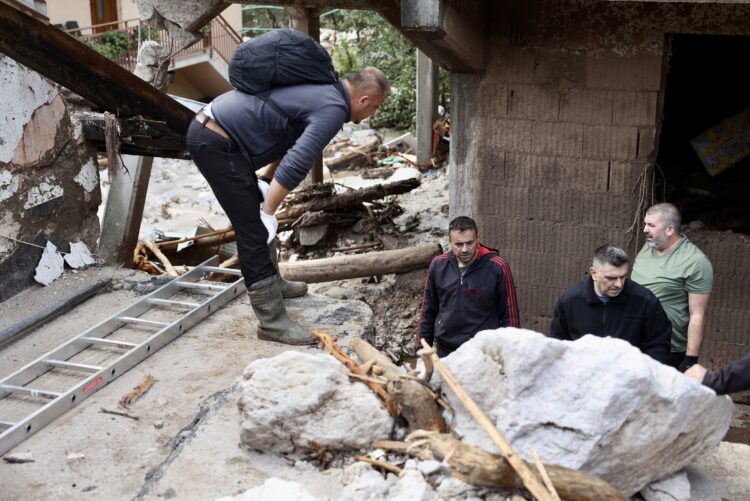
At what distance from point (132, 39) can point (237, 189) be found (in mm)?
18317

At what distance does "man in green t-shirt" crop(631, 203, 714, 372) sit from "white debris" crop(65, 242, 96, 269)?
4.09 m

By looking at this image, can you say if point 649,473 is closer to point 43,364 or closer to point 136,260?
point 43,364

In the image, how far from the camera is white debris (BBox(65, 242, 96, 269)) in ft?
19.9

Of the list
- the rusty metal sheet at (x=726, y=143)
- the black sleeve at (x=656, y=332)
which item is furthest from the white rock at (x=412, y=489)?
the rusty metal sheet at (x=726, y=143)

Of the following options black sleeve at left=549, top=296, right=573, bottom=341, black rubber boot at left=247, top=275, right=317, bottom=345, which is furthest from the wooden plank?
black sleeve at left=549, top=296, right=573, bottom=341

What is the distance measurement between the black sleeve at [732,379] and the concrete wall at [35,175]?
456 centimetres

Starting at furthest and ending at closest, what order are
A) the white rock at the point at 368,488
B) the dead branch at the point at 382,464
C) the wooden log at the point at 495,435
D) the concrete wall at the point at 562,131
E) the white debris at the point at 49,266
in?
the concrete wall at the point at 562,131, the white debris at the point at 49,266, the dead branch at the point at 382,464, the white rock at the point at 368,488, the wooden log at the point at 495,435

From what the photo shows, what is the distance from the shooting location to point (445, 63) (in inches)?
251

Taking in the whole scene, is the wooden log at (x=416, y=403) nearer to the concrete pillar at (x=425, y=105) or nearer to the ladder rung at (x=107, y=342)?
the ladder rung at (x=107, y=342)

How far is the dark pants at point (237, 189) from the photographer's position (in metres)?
4.57

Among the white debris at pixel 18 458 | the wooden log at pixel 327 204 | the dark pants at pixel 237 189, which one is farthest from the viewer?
the wooden log at pixel 327 204

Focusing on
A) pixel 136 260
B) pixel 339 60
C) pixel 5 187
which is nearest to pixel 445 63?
pixel 5 187

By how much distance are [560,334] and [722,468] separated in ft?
3.71

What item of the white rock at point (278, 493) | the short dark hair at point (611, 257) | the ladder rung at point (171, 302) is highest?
the short dark hair at point (611, 257)
